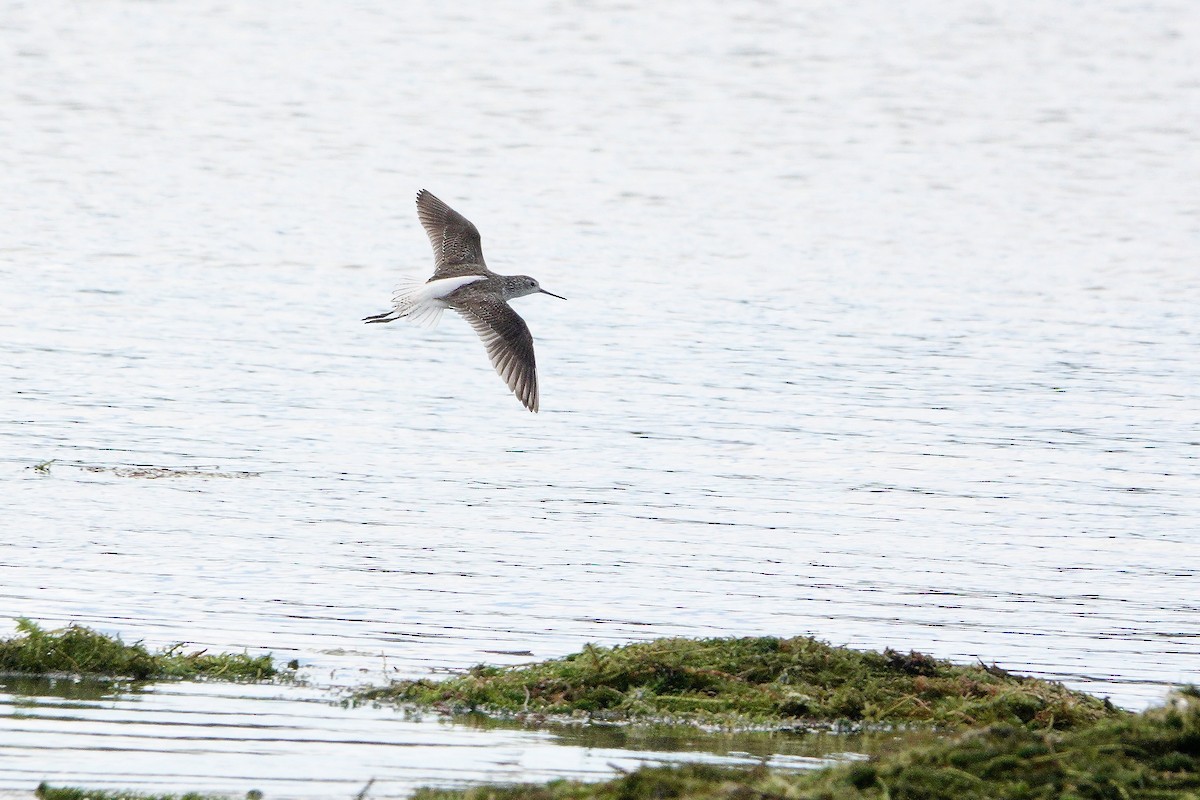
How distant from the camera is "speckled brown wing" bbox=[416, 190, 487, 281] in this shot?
1459 cm

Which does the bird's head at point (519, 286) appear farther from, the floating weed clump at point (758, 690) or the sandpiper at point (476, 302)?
the floating weed clump at point (758, 690)

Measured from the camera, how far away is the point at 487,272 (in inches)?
559

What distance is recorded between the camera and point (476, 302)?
13.6 m

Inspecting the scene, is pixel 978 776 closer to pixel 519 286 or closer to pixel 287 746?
pixel 287 746

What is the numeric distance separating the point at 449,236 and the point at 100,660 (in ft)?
21.7

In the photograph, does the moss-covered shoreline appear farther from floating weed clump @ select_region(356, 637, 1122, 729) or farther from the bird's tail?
the bird's tail

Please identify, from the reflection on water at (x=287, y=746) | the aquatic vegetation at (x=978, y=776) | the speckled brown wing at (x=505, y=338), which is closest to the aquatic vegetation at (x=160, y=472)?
the speckled brown wing at (x=505, y=338)

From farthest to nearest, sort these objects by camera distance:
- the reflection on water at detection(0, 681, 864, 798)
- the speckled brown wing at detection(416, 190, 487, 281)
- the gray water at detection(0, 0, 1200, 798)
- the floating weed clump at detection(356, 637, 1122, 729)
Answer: the speckled brown wing at detection(416, 190, 487, 281)
the gray water at detection(0, 0, 1200, 798)
the floating weed clump at detection(356, 637, 1122, 729)
the reflection on water at detection(0, 681, 864, 798)

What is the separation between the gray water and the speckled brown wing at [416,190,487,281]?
140cm

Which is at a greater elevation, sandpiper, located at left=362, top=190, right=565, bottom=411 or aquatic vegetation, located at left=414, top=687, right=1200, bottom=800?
sandpiper, located at left=362, top=190, right=565, bottom=411

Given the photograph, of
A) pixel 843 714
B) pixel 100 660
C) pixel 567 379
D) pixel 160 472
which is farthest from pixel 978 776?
pixel 567 379

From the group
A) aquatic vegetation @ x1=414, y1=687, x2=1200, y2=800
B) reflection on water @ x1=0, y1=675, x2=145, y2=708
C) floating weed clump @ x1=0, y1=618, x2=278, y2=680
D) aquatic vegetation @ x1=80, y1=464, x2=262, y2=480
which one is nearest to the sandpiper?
aquatic vegetation @ x1=80, y1=464, x2=262, y2=480

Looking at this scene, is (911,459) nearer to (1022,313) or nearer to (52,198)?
(1022,313)

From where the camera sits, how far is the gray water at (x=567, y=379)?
10.1 m
